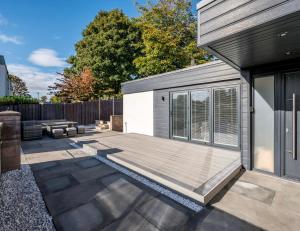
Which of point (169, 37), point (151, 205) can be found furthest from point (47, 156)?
point (169, 37)

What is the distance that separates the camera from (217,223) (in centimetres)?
209

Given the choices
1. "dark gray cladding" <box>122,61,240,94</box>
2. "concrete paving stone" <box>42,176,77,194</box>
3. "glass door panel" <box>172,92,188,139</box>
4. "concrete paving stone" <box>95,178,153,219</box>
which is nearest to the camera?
"concrete paving stone" <box>95,178,153,219</box>

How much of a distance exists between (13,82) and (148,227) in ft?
118

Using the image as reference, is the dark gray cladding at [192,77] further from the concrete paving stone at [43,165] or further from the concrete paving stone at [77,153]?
the concrete paving stone at [43,165]

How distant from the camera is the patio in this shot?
2082 mm

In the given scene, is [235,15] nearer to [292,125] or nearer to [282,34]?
[282,34]

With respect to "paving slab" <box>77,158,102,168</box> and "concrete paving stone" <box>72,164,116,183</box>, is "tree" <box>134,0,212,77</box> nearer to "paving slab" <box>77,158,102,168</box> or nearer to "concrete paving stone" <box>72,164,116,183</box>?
"paving slab" <box>77,158,102,168</box>

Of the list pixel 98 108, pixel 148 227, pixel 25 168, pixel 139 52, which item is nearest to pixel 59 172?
pixel 25 168

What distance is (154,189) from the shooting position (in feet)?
9.53

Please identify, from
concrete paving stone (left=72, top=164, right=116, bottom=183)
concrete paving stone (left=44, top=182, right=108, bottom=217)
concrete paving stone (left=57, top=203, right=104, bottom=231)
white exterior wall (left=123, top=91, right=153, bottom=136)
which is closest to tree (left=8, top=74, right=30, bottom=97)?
white exterior wall (left=123, top=91, right=153, bottom=136)

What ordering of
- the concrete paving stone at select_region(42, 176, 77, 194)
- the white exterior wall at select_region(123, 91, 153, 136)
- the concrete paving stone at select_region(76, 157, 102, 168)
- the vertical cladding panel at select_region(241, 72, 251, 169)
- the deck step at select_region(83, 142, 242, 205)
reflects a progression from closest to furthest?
the deck step at select_region(83, 142, 242, 205) → the concrete paving stone at select_region(42, 176, 77, 194) → the vertical cladding panel at select_region(241, 72, 251, 169) → the concrete paving stone at select_region(76, 157, 102, 168) → the white exterior wall at select_region(123, 91, 153, 136)

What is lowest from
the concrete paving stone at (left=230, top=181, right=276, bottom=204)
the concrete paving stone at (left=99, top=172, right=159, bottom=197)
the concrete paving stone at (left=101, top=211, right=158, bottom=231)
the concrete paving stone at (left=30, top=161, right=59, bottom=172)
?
the concrete paving stone at (left=101, top=211, right=158, bottom=231)

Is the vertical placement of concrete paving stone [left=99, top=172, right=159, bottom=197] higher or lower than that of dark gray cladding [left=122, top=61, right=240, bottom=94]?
lower

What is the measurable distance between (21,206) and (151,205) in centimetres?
184
